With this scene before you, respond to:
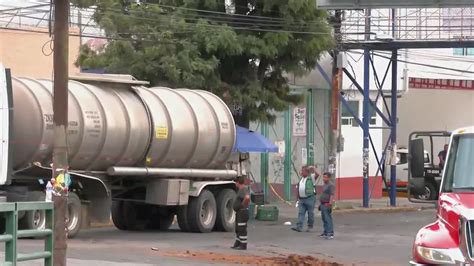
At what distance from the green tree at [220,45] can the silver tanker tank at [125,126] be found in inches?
83.3

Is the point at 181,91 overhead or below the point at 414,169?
overhead

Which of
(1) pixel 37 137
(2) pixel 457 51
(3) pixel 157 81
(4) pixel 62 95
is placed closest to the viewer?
(4) pixel 62 95

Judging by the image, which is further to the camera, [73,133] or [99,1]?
[99,1]

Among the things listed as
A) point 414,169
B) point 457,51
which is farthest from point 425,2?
point 457,51

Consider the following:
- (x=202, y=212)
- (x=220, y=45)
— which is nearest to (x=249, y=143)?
(x=220, y=45)

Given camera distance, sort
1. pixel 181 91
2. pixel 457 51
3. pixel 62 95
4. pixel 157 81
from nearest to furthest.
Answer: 1. pixel 62 95
2. pixel 181 91
3. pixel 157 81
4. pixel 457 51

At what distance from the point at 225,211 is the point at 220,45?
4.81m

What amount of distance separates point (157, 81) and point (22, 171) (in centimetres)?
727

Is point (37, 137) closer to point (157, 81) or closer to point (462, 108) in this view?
point (157, 81)

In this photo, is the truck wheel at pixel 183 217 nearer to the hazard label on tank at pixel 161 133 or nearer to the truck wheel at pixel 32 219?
the hazard label on tank at pixel 161 133

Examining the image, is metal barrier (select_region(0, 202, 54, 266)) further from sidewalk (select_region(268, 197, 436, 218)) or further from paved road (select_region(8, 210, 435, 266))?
sidewalk (select_region(268, 197, 436, 218))

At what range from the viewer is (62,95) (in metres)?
11.4

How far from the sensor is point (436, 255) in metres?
9.70

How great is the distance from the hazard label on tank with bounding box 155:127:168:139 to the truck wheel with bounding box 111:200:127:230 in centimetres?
309
